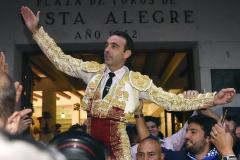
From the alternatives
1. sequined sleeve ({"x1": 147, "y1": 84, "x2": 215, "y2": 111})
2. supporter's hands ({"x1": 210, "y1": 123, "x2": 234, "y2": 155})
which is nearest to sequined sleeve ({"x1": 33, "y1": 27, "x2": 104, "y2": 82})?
sequined sleeve ({"x1": 147, "y1": 84, "x2": 215, "y2": 111})

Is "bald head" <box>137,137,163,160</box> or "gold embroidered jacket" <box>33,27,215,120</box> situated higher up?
"gold embroidered jacket" <box>33,27,215,120</box>

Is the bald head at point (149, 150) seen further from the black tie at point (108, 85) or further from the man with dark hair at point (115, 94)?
the black tie at point (108, 85)

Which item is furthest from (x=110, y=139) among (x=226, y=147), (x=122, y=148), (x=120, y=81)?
(x=226, y=147)

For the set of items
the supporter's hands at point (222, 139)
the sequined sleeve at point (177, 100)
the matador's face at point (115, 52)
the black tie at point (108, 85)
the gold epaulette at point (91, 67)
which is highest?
the matador's face at point (115, 52)

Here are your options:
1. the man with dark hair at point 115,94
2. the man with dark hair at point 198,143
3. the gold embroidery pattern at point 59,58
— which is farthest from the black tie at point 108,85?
the man with dark hair at point 198,143

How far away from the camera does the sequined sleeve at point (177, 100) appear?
243cm

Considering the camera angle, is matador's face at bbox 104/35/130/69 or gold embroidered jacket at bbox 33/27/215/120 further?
matador's face at bbox 104/35/130/69

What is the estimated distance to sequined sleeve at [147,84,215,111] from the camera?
243 cm

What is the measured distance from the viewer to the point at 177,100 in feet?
8.14

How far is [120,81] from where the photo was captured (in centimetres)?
265

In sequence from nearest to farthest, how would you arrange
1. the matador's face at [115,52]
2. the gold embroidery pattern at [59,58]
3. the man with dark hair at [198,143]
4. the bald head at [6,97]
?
the bald head at [6,97]
the matador's face at [115,52]
the gold embroidery pattern at [59,58]
the man with dark hair at [198,143]

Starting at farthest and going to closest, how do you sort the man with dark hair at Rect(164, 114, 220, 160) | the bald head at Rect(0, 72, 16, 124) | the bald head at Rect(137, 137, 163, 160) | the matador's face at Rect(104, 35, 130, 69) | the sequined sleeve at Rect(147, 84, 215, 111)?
the man with dark hair at Rect(164, 114, 220, 160)
the bald head at Rect(137, 137, 163, 160)
the matador's face at Rect(104, 35, 130, 69)
the sequined sleeve at Rect(147, 84, 215, 111)
the bald head at Rect(0, 72, 16, 124)

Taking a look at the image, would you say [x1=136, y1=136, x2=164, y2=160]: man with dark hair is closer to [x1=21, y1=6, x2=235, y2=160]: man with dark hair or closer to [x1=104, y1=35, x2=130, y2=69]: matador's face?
[x1=21, y1=6, x2=235, y2=160]: man with dark hair

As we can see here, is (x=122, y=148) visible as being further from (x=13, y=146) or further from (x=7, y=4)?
(x=7, y=4)
